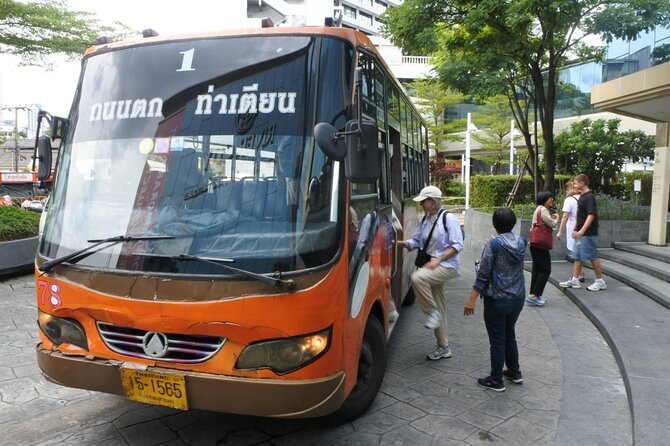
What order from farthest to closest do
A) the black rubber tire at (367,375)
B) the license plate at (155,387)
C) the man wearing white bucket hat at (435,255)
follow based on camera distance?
the man wearing white bucket hat at (435,255) < the black rubber tire at (367,375) < the license plate at (155,387)

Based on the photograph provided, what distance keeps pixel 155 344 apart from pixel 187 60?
1823 mm

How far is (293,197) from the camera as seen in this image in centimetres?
301

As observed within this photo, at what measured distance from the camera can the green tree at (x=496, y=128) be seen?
3209 cm

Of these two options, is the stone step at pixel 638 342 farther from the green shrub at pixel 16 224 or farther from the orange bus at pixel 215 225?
the green shrub at pixel 16 224

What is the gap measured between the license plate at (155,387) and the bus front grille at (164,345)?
0.10 metres

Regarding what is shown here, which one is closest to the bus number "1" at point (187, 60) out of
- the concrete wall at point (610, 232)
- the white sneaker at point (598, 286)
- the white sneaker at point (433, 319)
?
the white sneaker at point (433, 319)

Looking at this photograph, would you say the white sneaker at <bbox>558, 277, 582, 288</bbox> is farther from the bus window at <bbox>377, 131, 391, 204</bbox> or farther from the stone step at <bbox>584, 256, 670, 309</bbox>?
the bus window at <bbox>377, 131, 391, 204</bbox>

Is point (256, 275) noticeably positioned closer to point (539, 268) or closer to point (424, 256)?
point (424, 256)

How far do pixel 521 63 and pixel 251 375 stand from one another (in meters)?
11.2

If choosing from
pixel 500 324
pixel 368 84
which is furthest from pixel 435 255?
pixel 368 84

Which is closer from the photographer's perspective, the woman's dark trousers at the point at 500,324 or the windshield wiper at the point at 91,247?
the windshield wiper at the point at 91,247

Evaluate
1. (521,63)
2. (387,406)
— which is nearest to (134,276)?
(387,406)

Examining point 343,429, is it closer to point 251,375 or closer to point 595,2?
point 251,375

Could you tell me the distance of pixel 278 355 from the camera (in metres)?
2.88
